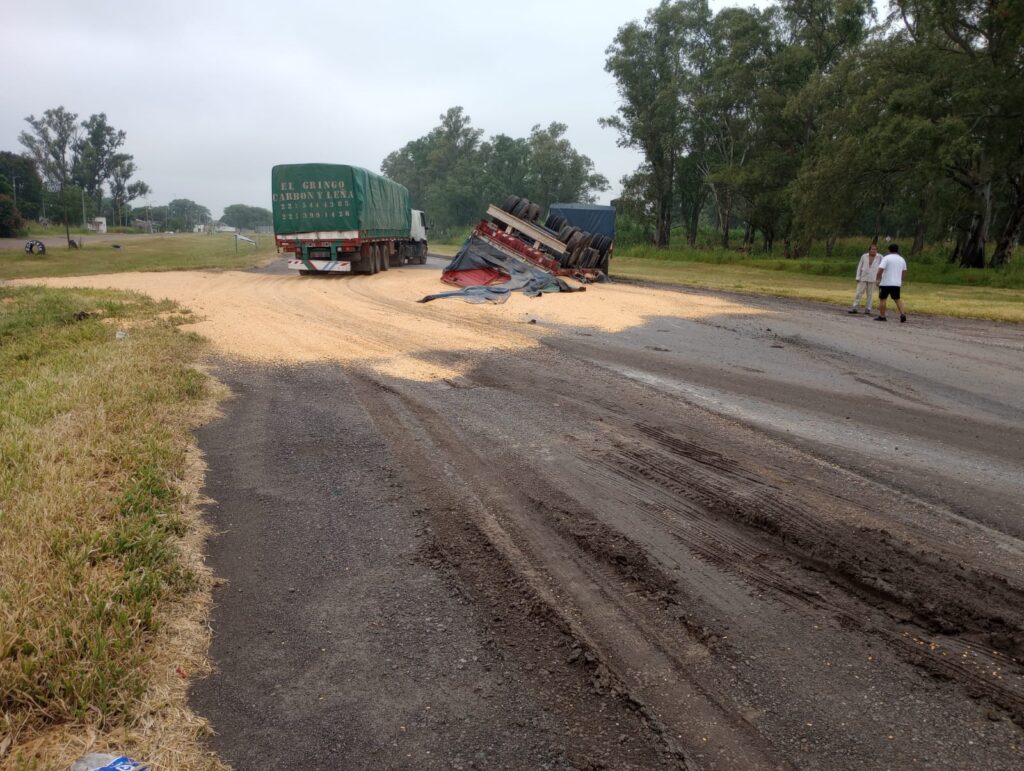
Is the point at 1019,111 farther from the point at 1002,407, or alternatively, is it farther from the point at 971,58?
the point at 1002,407

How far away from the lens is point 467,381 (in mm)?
8430

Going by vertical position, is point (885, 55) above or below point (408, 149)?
below

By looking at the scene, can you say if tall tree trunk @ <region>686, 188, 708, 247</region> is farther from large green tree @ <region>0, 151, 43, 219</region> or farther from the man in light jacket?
large green tree @ <region>0, 151, 43, 219</region>

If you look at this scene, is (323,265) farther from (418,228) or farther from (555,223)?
(418,228)

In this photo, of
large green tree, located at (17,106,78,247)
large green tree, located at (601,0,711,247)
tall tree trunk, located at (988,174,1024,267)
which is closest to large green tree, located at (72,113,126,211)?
large green tree, located at (17,106,78,247)

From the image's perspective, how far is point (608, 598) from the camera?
3598 mm

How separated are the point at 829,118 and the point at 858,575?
33.6m

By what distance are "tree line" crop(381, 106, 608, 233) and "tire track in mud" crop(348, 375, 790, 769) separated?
75698 millimetres

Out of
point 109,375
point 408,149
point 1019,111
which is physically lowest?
point 109,375

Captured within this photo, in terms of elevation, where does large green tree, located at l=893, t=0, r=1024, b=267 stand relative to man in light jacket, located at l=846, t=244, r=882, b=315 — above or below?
above

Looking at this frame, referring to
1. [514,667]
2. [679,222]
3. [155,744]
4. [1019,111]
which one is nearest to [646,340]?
[514,667]

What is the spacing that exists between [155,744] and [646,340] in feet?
33.0

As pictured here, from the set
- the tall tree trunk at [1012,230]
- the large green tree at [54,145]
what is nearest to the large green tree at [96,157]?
the large green tree at [54,145]

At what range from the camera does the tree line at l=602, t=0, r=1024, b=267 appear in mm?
25047
